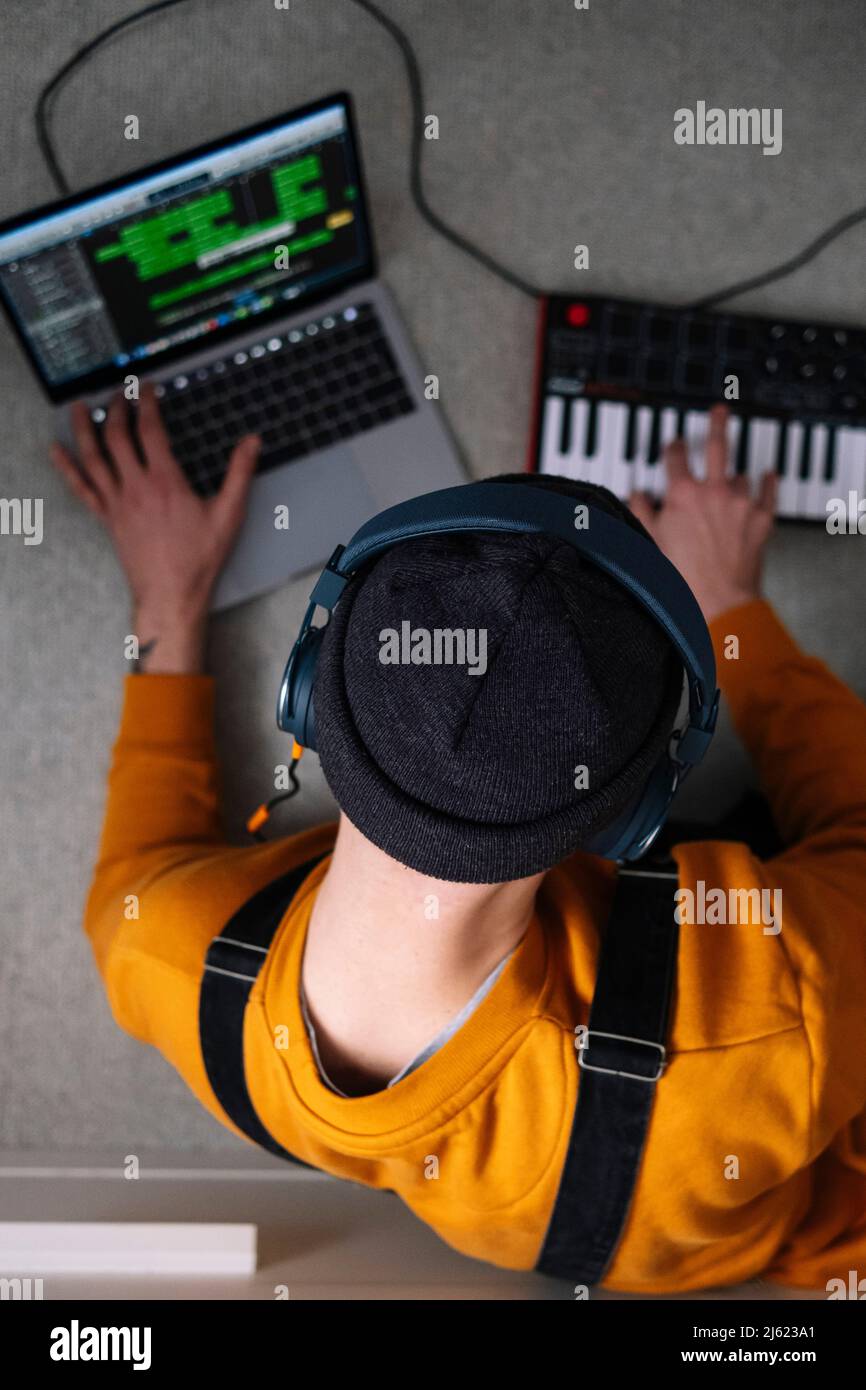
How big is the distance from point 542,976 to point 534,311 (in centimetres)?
74

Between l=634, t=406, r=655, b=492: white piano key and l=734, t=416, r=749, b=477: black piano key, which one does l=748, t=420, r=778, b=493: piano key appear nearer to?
l=734, t=416, r=749, b=477: black piano key

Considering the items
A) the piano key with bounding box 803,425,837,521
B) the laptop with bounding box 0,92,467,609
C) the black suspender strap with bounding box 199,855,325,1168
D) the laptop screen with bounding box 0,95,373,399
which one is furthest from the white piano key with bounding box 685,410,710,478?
the black suspender strap with bounding box 199,855,325,1168

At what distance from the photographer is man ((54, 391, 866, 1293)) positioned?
491 millimetres

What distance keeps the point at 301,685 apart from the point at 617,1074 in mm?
326

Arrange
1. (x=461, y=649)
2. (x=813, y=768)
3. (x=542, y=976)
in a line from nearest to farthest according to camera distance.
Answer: (x=461, y=649) → (x=542, y=976) → (x=813, y=768)

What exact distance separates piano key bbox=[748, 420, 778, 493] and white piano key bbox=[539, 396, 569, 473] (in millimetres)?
205

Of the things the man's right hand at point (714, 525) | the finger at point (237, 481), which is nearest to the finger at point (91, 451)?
the finger at point (237, 481)

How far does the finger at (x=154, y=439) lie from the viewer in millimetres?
1038

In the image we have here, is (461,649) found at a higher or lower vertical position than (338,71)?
lower

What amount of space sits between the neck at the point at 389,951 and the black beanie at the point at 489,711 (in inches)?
2.1

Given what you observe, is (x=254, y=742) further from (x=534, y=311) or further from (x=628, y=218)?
(x=628, y=218)

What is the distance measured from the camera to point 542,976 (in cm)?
68

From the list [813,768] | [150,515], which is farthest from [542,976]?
[150,515]

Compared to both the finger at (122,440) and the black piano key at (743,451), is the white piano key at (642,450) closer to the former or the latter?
the black piano key at (743,451)
